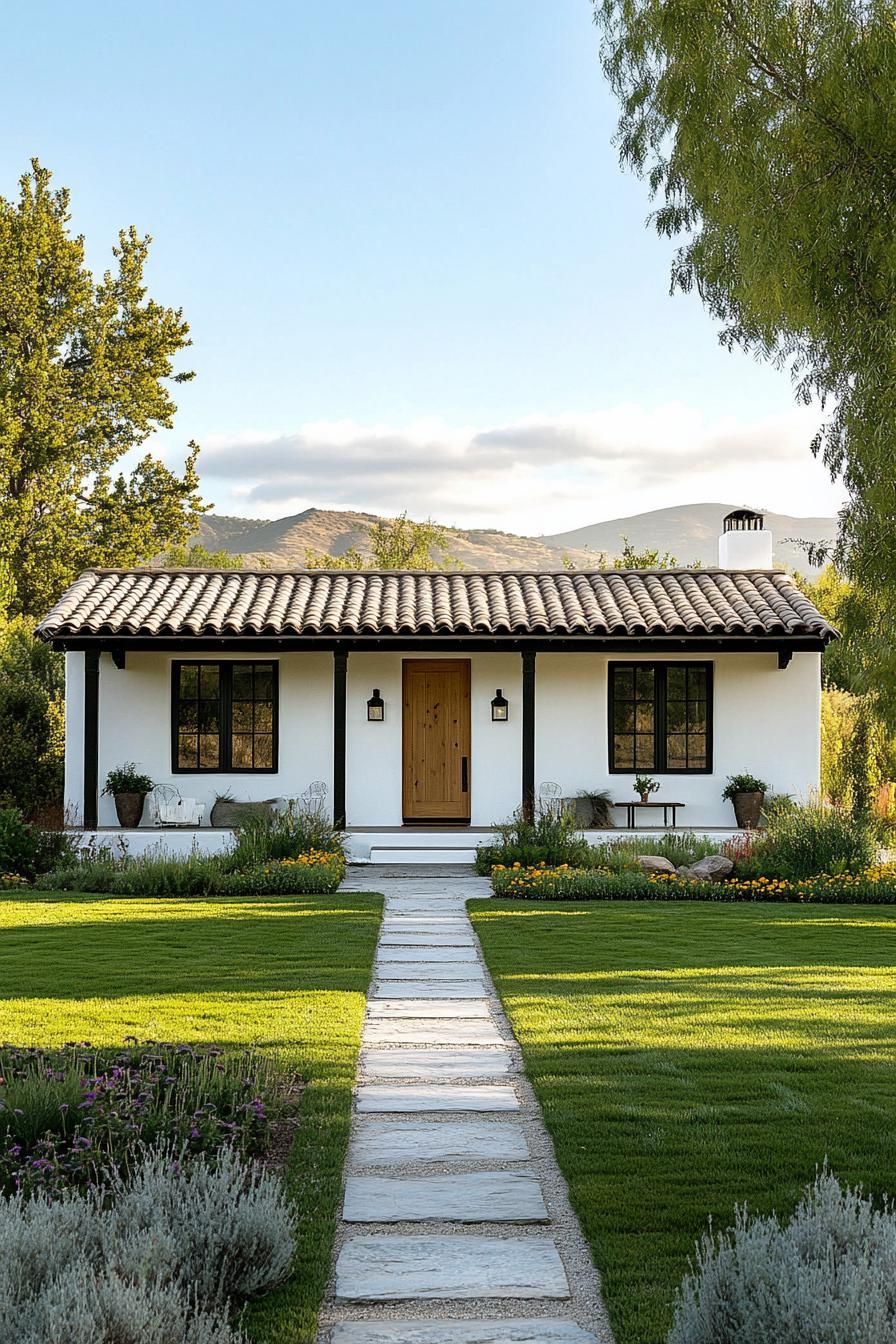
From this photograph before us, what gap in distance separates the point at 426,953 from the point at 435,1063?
326 centimetres

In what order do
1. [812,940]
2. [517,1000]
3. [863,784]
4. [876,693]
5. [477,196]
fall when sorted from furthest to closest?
[477,196]
[863,784]
[812,940]
[517,1000]
[876,693]

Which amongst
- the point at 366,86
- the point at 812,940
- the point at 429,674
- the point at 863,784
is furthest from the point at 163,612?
the point at 863,784

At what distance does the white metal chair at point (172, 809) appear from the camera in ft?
55.8

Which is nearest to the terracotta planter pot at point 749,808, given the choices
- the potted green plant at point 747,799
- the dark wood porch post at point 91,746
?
the potted green plant at point 747,799

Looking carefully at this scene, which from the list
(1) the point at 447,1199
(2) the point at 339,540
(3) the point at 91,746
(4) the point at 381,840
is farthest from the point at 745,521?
(2) the point at 339,540

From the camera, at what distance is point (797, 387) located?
5105 mm

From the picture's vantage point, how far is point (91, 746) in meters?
17.0

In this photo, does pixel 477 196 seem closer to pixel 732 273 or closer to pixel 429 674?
pixel 429 674

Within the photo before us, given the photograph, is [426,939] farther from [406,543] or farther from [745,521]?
[406,543]

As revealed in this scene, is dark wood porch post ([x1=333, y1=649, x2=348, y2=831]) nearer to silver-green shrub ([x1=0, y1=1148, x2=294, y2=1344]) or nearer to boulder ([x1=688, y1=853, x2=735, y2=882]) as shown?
boulder ([x1=688, y1=853, x2=735, y2=882])

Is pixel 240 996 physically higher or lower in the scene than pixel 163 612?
lower

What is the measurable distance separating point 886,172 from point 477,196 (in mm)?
21134

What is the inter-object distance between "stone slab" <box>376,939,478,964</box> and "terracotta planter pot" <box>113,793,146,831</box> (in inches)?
312

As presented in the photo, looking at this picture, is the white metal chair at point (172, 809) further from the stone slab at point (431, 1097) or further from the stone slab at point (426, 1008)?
the stone slab at point (431, 1097)
